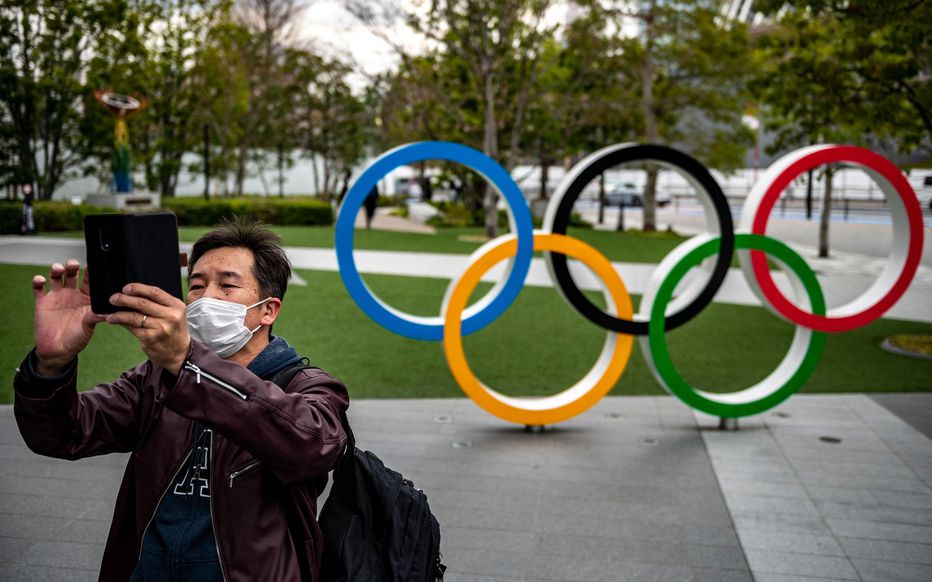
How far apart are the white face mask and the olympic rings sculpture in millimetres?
4310

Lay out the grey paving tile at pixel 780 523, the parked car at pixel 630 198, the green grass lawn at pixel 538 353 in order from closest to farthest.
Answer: the grey paving tile at pixel 780 523, the green grass lawn at pixel 538 353, the parked car at pixel 630 198

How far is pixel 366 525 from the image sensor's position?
2.62 metres

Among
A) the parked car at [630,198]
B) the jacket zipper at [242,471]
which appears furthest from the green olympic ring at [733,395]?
the parked car at [630,198]

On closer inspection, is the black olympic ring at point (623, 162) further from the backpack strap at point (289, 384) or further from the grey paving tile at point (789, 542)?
the backpack strap at point (289, 384)

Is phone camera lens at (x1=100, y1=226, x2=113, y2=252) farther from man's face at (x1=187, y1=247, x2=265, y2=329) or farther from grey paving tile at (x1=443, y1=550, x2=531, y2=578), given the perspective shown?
grey paving tile at (x1=443, y1=550, x2=531, y2=578)

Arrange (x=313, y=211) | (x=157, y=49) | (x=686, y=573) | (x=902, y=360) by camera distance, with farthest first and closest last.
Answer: (x=313, y=211), (x=157, y=49), (x=902, y=360), (x=686, y=573)

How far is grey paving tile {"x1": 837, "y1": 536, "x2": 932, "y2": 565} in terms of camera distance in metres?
5.08

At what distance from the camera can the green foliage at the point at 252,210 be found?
23578 millimetres

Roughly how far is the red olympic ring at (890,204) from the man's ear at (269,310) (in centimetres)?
568

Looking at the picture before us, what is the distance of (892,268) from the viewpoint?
8.16 m

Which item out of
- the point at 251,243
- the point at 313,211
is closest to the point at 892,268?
the point at 251,243

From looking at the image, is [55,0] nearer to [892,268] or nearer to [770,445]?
[770,445]

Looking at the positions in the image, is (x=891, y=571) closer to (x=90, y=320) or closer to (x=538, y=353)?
(x=90, y=320)

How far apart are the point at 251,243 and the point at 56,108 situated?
4.10m
